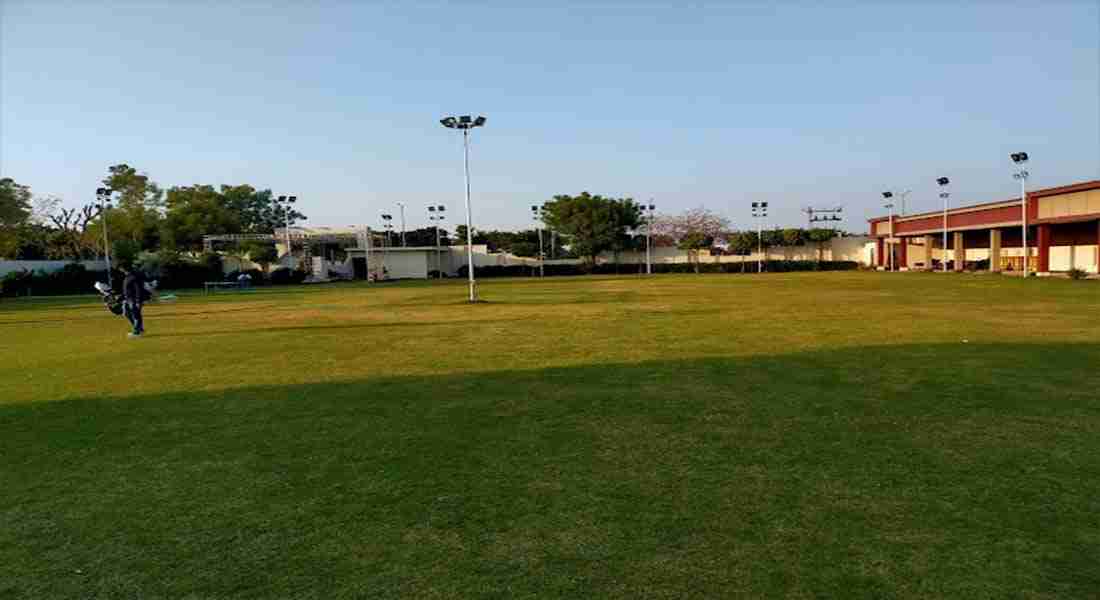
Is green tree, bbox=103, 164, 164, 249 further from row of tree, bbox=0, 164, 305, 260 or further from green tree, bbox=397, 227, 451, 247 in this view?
green tree, bbox=397, 227, 451, 247

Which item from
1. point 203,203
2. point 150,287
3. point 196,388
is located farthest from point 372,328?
point 203,203

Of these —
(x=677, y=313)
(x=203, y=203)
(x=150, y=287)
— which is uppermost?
(x=203, y=203)

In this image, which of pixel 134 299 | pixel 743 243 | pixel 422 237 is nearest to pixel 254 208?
pixel 422 237

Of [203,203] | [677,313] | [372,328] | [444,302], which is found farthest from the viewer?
[203,203]

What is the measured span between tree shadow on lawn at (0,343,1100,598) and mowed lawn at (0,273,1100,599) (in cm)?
3

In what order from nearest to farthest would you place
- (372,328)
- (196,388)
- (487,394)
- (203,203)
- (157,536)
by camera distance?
(157,536)
(487,394)
(196,388)
(372,328)
(203,203)

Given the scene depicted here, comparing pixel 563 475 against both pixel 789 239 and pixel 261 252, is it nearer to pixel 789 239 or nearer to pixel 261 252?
pixel 261 252

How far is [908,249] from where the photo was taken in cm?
6700

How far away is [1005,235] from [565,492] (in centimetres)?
6067

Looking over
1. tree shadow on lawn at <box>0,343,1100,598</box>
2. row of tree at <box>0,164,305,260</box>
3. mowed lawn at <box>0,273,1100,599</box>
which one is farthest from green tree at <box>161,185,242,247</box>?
tree shadow on lawn at <box>0,343,1100,598</box>

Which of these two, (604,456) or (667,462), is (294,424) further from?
(667,462)

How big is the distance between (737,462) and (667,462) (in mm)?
592

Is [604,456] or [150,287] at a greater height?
[150,287]

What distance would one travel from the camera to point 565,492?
5145 millimetres
